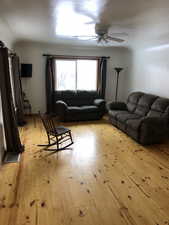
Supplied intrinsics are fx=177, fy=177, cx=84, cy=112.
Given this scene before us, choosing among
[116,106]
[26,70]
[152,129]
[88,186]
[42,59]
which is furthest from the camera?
[42,59]

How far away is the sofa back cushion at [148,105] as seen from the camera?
4.28m

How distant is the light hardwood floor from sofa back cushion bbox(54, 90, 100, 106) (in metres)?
2.40

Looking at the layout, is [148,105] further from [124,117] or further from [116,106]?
[116,106]

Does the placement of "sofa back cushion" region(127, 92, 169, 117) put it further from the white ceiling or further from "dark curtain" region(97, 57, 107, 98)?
the white ceiling

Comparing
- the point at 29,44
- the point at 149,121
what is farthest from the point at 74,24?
the point at 29,44

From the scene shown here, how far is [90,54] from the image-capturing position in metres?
6.45

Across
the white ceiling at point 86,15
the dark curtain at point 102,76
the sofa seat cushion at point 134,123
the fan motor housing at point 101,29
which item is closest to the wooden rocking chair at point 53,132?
the sofa seat cushion at point 134,123

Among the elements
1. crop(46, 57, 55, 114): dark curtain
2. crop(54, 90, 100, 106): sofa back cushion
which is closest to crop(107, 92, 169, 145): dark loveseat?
crop(54, 90, 100, 106): sofa back cushion

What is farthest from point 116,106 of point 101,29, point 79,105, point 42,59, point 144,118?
point 42,59

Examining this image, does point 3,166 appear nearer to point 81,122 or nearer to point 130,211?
point 130,211

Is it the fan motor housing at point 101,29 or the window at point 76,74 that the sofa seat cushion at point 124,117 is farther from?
the window at point 76,74

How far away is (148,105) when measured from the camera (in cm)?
476

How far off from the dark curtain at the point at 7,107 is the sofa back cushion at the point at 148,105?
324 cm

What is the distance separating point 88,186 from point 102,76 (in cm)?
469
